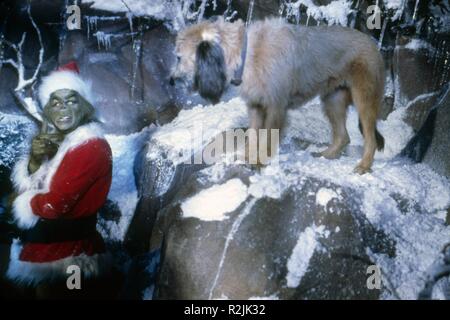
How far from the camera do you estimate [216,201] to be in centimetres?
327

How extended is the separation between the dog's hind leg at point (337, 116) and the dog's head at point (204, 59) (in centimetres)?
134

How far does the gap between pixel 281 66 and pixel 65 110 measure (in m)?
1.89

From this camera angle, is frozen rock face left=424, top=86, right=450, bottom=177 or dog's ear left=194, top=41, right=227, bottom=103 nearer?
dog's ear left=194, top=41, right=227, bottom=103

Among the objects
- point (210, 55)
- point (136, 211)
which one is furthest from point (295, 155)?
point (136, 211)

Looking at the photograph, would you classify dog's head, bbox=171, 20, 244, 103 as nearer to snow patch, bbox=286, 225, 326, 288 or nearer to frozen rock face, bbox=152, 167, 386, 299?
frozen rock face, bbox=152, 167, 386, 299

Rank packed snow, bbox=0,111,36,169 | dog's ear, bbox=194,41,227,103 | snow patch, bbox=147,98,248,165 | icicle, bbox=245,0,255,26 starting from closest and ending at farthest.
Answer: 1. dog's ear, bbox=194,41,227,103
2. snow patch, bbox=147,98,248,165
3. packed snow, bbox=0,111,36,169
4. icicle, bbox=245,0,255,26

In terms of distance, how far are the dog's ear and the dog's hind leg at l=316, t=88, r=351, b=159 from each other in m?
1.38

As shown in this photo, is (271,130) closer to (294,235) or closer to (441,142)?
(294,235)

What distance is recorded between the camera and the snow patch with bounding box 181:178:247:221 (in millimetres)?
3199

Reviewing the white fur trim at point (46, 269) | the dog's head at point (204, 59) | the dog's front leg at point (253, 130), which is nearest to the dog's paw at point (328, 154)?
the dog's front leg at point (253, 130)

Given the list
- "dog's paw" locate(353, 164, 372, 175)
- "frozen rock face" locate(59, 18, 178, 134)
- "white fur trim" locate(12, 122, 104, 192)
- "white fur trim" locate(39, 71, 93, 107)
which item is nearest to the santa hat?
"white fur trim" locate(39, 71, 93, 107)

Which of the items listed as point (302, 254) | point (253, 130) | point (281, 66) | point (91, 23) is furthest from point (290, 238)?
point (91, 23)

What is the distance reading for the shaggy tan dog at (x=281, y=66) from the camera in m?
3.49

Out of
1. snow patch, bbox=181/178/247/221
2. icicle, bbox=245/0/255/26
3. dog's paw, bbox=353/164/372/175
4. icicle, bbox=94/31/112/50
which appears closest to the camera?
snow patch, bbox=181/178/247/221
